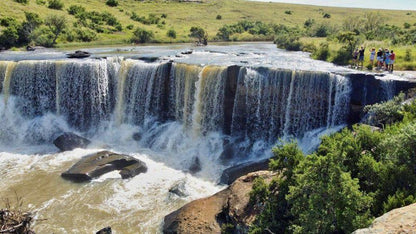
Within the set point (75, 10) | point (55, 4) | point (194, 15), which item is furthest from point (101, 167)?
point (194, 15)

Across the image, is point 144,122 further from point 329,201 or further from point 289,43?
point 289,43

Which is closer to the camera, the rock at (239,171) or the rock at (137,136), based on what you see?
the rock at (239,171)

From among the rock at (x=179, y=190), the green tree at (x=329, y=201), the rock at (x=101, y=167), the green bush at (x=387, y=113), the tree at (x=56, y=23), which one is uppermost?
the tree at (x=56, y=23)

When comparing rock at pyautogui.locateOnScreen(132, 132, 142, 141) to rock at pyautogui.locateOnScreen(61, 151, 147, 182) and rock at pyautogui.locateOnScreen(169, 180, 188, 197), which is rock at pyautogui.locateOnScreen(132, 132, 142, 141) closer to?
rock at pyautogui.locateOnScreen(61, 151, 147, 182)

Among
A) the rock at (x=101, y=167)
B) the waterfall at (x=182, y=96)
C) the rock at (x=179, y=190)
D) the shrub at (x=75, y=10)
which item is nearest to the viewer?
the rock at (x=179, y=190)

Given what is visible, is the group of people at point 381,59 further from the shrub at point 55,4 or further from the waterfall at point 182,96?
the shrub at point 55,4

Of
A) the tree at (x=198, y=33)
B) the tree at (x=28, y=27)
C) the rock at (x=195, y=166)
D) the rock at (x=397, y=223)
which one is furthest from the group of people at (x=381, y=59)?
the tree at (x=28, y=27)

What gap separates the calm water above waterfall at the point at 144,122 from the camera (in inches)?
575

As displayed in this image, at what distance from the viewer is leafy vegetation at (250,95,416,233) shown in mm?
8211

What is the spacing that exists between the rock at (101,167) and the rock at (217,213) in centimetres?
453

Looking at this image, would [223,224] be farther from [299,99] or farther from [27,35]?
[27,35]

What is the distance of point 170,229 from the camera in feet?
39.7

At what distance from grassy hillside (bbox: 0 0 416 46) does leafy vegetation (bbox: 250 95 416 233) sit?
114ft

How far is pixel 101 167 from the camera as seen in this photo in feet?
54.6
